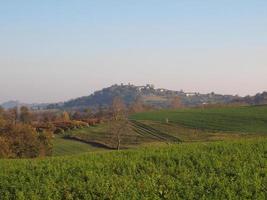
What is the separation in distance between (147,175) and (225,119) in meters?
74.6

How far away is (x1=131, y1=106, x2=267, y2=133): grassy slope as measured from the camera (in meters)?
80.9

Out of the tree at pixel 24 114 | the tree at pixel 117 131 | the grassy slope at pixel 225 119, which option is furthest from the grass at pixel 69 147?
the tree at pixel 24 114

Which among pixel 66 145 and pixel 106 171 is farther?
pixel 66 145

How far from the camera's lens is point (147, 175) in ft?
57.8

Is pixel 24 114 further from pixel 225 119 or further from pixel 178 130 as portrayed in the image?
pixel 225 119

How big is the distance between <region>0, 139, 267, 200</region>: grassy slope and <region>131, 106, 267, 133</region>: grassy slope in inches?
2218

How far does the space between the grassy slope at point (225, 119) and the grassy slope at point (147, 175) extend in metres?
56.3

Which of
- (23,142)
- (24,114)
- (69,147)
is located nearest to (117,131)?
(69,147)

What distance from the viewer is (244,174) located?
17703 millimetres

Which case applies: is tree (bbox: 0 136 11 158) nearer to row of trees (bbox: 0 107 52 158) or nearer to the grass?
row of trees (bbox: 0 107 52 158)

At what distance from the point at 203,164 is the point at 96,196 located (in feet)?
16.4

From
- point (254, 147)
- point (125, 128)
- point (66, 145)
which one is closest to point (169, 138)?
point (125, 128)

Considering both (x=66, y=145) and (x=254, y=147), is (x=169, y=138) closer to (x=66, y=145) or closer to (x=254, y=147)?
(x=66, y=145)

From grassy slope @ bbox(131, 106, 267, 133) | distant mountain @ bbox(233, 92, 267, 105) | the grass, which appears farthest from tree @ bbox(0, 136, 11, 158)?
distant mountain @ bbox(233, 92, 267, 105)
